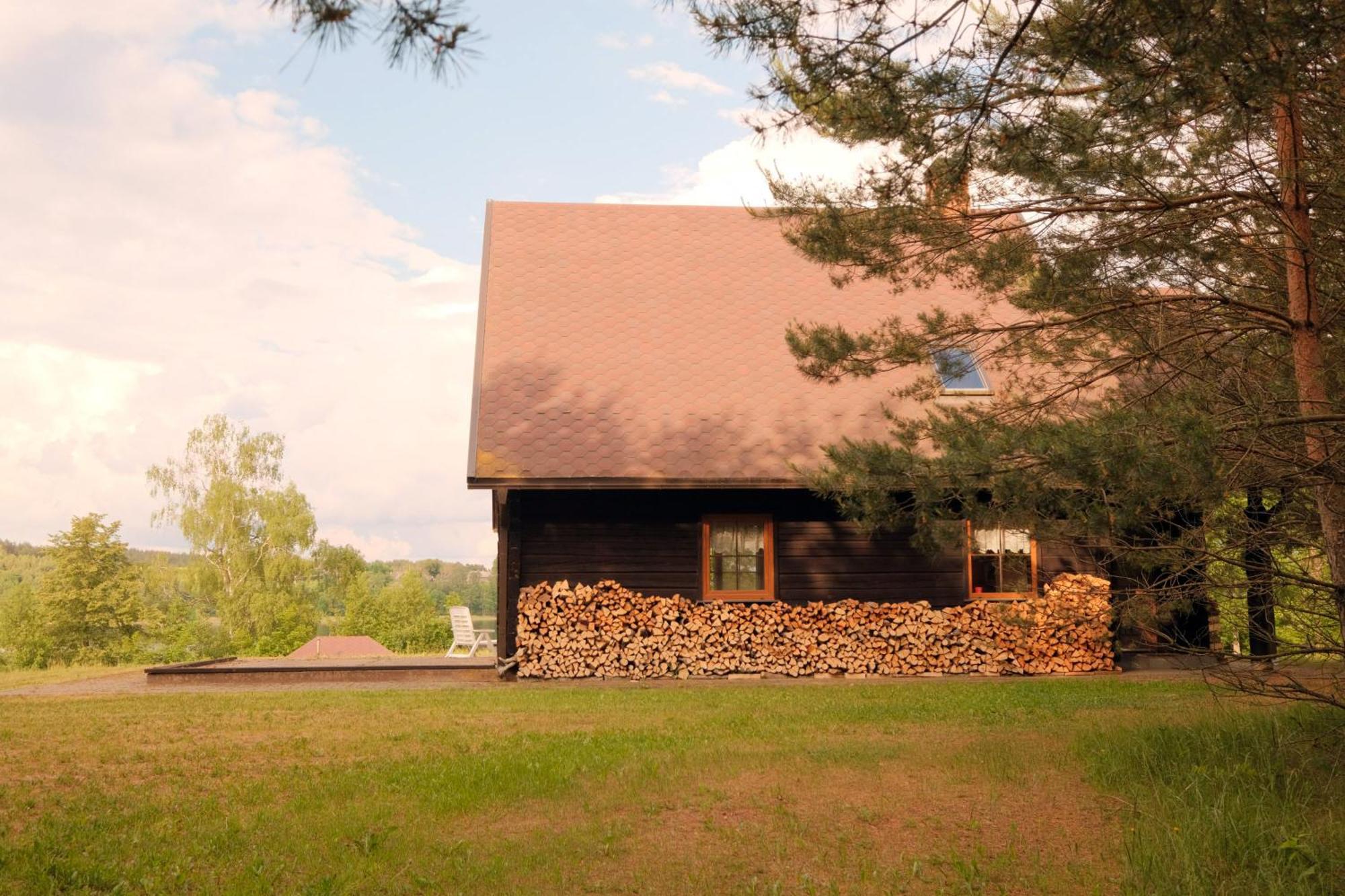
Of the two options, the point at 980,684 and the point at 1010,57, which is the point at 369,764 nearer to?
the point at 1010,57

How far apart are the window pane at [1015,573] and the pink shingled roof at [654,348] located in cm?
244

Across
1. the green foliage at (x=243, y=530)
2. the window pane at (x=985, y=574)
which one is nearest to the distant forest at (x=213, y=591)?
the green foliage at (x=243, y=530)

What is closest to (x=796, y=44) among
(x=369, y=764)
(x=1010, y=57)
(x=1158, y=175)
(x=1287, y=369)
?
(x=1010, y=57)

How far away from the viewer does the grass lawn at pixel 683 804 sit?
4.98 m

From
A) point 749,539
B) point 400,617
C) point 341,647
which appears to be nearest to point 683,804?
point 749,539

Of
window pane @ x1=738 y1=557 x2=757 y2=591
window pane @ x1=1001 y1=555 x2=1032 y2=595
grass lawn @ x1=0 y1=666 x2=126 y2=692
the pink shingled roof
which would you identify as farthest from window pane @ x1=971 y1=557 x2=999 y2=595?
grass lawn @ x1=0 y1=666 x2=126 y2=692

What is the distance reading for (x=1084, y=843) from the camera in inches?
213

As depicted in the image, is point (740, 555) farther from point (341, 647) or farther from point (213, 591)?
point (213, 591)

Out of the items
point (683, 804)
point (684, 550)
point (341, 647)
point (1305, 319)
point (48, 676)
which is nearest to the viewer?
point (683, 804)

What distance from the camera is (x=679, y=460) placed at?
521 inches

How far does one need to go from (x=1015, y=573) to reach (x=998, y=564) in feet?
0.87

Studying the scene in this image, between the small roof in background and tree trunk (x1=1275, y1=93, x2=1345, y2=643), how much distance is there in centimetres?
1680

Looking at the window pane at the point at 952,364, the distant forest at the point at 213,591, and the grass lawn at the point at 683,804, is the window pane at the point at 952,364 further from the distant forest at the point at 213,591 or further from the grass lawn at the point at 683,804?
the distant forest at the point at 213,591

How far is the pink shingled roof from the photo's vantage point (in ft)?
43.5
